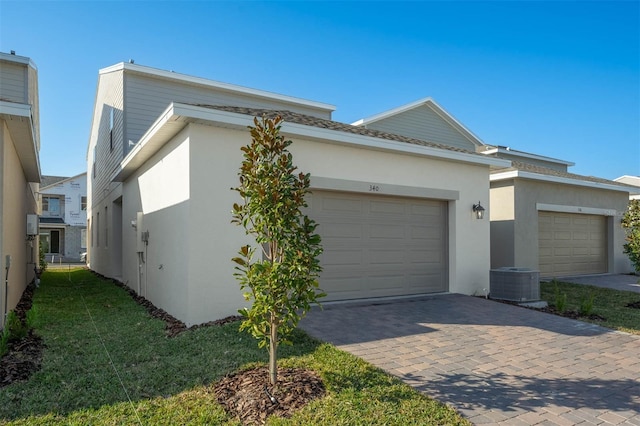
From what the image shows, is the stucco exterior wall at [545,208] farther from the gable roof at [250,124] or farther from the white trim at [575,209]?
the gable roof at [250,124]

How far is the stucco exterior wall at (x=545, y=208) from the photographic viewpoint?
41.8ft

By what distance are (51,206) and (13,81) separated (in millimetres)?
27521

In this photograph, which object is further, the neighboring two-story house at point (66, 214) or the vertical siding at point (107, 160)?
the neighboring two-story house at point (66, 214)

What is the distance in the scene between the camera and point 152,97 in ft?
43.1

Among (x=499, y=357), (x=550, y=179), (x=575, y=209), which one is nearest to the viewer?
(x=499, y=357)

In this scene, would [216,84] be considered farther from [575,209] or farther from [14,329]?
[575,209]

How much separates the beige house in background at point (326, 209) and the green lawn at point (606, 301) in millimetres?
2131

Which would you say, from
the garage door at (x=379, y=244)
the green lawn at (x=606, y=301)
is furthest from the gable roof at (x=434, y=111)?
the green lawn at (x=606, y=301)

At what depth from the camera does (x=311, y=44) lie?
40.2 ft

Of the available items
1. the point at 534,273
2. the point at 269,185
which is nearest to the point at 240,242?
the point at 269,185

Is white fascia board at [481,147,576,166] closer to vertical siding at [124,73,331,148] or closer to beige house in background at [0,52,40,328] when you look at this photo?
vertical siding at [124,73,331,148]

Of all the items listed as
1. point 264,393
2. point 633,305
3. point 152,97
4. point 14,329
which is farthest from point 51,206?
point 633,305

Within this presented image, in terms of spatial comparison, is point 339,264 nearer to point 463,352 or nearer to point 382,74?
point 463,352

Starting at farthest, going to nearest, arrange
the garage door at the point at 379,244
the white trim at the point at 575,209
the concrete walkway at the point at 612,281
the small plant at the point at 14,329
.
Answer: the white trim at the point at 575,209 < the concrete walkway at the point at 612,281 < the garage door at the point at 379,244 < the small plant at the point at 14,329
